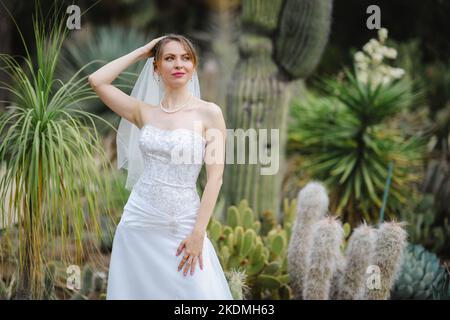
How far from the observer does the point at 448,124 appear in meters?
7.51

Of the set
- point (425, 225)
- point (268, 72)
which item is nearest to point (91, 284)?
point (268, 72)

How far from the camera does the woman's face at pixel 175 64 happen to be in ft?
9.93

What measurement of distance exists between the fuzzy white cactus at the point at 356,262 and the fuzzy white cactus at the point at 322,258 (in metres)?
0.09

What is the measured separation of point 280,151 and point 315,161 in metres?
0.45

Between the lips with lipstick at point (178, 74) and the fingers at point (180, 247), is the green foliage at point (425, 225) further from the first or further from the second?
the lips with lipstick at point (178, 74)

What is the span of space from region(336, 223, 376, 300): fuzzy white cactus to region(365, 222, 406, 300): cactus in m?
0.07

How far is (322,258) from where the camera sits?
4.44 metres

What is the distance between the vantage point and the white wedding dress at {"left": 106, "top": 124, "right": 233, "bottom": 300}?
3.00m

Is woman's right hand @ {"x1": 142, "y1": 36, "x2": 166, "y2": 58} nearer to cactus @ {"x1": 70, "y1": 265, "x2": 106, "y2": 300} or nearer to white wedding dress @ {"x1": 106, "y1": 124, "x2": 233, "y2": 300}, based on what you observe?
white wedding dress @ {"x1": 106, "y1": 124, "x2": 233, "y2": 300}

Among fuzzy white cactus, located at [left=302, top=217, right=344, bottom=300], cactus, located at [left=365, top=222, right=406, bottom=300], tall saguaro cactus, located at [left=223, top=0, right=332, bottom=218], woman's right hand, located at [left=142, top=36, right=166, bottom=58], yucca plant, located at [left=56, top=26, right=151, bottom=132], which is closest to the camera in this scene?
woman's right hand, located at [left=142, top=36, right=166, bottom=58]

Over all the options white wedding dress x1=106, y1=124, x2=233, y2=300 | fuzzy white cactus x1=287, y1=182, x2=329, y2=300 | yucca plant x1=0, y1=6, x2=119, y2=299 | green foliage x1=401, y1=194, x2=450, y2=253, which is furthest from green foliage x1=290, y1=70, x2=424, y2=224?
white wedding dress x1=106, y1=124, x2=233, y2=300

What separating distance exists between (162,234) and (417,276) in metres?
2.54
